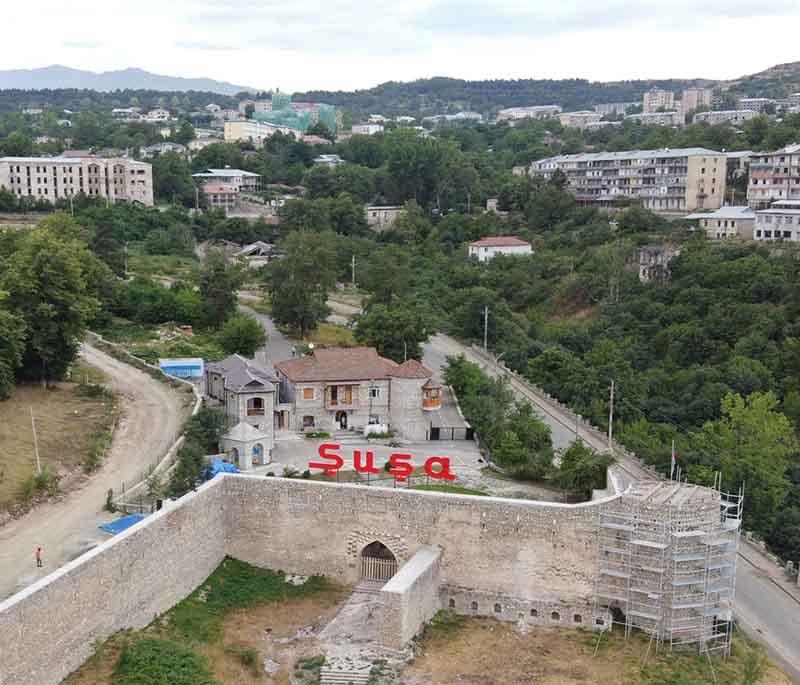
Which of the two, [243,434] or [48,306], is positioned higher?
[48,306]

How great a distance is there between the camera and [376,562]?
2498 centimetres

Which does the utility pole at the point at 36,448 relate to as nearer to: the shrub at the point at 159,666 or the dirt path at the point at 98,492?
the dirt path at the point at 98,492

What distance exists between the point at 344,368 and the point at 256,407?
4075 millimetres

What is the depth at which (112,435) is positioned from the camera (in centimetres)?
3034

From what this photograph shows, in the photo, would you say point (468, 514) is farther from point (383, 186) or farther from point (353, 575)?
point (383, 186)

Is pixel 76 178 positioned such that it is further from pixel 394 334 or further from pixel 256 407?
pixel 256 407

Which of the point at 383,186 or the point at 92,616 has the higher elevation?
the point at 383,186

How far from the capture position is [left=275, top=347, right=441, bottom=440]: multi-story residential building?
114ft

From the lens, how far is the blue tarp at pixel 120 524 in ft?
75.6

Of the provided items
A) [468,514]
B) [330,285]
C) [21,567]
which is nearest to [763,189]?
[330,285]

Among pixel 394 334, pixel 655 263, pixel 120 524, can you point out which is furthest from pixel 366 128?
pixel 120 524

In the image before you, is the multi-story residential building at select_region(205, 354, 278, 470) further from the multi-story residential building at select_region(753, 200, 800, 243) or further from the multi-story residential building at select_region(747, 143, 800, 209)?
the multi-story residential building at select_region(747, 143, 800, 209)

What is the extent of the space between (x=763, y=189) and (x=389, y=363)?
147ft

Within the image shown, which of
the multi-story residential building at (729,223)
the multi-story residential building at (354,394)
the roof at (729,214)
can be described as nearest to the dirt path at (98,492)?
the multi-story residential building at (354,394)
